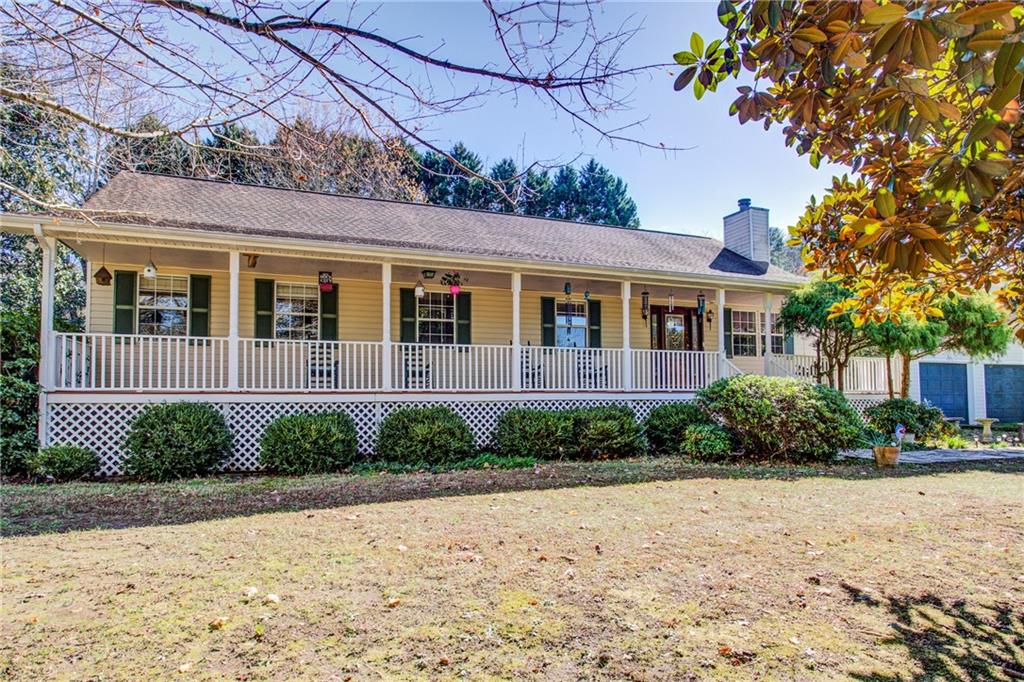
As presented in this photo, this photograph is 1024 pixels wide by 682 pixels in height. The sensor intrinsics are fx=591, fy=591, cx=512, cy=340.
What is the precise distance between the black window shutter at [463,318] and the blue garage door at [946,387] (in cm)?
1380

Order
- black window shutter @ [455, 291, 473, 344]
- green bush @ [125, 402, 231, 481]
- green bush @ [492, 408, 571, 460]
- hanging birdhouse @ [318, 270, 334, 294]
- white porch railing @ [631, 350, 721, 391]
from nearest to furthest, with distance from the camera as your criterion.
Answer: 1. green bush @ [125, 402, 231, 481]
2. green bush @ [492, 408, 571, 460]
3. hanging birdhouse @ [318, 270, 334, 294]
4. white porch railing @ [631, 350, 721, 391]
5. black window shutter @ [455, 291, 473, 344]

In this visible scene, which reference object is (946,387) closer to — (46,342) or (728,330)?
(728,330)

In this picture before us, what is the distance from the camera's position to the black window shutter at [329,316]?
11.4m

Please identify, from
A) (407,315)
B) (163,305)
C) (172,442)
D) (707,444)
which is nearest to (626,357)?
(707,444)

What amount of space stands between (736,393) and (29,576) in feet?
29.5

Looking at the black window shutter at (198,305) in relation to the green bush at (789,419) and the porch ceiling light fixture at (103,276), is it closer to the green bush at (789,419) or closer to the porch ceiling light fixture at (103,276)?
the porch ceiling light fixture at (103,276)

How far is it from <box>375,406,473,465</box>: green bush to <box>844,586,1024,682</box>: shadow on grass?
6.27 meters

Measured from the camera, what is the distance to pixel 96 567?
422cm

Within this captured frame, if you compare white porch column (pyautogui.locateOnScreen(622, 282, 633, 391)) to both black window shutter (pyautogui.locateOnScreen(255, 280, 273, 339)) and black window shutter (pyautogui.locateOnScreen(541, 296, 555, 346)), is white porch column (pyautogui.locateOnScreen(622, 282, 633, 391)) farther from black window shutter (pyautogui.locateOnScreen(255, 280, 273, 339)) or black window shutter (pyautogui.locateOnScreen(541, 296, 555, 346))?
black window shutter (pyautogui.locateOnScreen(255, 280, 273, 339))

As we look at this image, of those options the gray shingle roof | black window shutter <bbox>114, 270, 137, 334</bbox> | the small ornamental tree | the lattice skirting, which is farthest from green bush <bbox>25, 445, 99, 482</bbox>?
the small ornamental tree

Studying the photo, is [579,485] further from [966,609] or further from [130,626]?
[130,626]

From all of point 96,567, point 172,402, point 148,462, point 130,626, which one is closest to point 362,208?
point 172,402

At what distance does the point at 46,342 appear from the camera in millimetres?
8305

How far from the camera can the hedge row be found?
8156mm
